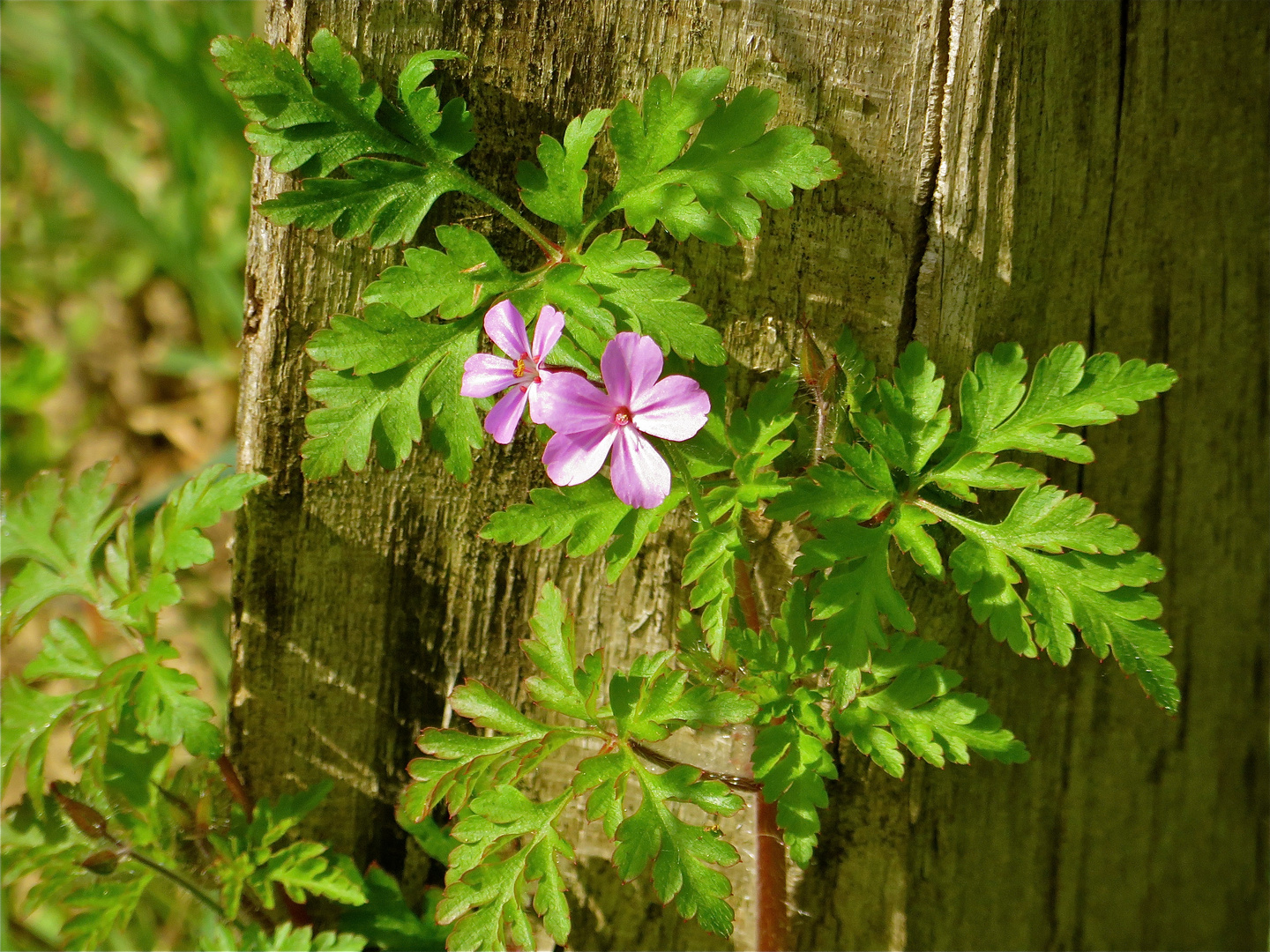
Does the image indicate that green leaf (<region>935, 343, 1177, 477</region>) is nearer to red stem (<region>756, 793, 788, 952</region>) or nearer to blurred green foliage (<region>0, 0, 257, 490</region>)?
red stem (<region>756, 793, 788, 952</region>)

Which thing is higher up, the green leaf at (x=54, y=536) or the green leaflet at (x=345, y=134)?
the green leaflet at (x=345, y=134)

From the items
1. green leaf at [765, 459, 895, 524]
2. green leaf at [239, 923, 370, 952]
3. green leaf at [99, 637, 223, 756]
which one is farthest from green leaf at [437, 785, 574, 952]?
green leaf at [765, 459, 895, 524]

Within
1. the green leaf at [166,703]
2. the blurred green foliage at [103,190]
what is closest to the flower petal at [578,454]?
the green leaf at [166,703]

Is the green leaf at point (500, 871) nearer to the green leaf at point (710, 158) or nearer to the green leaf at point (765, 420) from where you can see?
the green leaf at point (765, 420)

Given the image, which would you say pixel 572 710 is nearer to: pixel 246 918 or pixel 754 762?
pixel 754 762

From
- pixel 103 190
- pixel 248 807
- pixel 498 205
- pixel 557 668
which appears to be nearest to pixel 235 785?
pixel 248 807
